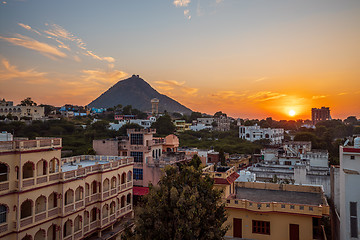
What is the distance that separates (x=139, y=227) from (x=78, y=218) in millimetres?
10344

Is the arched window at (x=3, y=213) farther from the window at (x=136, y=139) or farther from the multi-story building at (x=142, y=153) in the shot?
the window at (x=136, y=139)

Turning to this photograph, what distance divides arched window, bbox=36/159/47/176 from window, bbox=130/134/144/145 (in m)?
16.9

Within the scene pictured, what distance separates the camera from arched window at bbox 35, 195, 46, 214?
54.9 feet

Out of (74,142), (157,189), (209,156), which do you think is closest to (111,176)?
(157,189)

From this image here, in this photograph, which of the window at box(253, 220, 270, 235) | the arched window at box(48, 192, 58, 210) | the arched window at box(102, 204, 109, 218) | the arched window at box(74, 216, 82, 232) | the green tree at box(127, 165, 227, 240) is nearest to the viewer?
the green tree at box(127, 165, 227, 240)

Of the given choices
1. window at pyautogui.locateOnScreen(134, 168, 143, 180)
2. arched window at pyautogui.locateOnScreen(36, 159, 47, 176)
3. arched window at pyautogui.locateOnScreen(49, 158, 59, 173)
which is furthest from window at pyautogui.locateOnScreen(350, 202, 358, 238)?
window at pyautogui.locateOnScreen(134, 168, 143, 180)

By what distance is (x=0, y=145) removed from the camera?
1450 cm

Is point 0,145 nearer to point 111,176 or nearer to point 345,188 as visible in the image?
point 111,176

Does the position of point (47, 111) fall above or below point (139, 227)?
above

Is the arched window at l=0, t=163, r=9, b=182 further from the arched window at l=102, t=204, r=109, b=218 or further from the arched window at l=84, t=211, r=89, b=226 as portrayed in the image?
the arched window at l=102, t=204, r=109, b=218

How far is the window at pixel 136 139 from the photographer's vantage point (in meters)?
33.7

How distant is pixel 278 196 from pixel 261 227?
12.4ft

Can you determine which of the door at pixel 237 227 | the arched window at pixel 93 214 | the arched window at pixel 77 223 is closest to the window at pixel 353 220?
the door at pixel 237 227

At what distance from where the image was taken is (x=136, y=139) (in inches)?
1337
